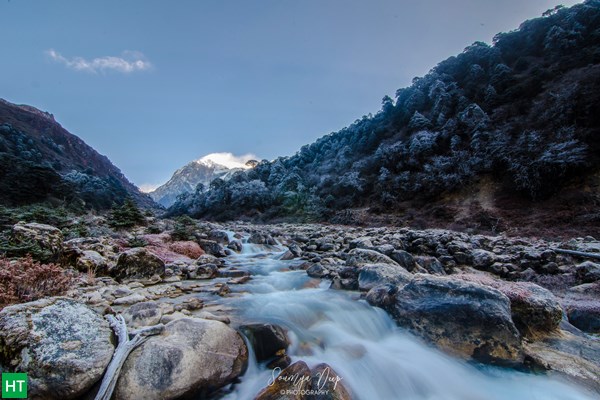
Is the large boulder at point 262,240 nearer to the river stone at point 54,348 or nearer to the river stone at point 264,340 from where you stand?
the river stone at point 264,340

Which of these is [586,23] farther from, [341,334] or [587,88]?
[341,334]

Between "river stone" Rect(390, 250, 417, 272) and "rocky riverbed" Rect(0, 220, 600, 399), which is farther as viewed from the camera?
"river stone" Rect(390, 250, 417, 272)

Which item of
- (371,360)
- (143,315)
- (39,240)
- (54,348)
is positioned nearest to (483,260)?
(371,360)

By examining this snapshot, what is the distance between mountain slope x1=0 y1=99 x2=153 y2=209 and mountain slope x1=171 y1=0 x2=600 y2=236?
19.3 metres

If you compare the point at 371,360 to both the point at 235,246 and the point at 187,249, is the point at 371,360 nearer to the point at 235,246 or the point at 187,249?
the point at 187,249

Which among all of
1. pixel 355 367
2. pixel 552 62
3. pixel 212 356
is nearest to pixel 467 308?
pixel 355 367

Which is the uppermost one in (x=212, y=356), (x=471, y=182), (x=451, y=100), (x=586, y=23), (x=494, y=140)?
(x=586, y=23)

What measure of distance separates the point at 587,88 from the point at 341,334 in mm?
26529

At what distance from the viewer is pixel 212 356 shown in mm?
2662

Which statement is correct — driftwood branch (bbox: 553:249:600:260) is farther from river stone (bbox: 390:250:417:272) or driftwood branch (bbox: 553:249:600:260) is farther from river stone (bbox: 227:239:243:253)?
river stone (bbox: 227:239:243:253)

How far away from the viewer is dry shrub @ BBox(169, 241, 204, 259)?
8.91m

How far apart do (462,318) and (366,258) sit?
10.6ft

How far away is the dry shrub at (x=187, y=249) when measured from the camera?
8.91 metres

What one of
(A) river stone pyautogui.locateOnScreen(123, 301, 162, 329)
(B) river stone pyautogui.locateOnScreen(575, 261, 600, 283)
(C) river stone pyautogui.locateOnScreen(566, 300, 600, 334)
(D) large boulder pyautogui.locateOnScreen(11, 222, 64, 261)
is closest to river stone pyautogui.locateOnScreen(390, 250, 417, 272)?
(C) river stone pyautogui.locateOnScreen(566, 300, 600, 334)
